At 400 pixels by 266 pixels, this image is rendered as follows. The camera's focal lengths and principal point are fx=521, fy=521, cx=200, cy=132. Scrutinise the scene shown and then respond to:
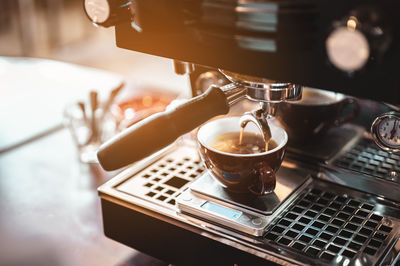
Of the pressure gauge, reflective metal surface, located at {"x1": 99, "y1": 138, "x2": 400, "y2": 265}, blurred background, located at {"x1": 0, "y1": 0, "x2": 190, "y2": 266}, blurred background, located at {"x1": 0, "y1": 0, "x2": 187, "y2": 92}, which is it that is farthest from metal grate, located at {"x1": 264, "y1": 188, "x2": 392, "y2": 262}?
blurred background, located at {"x1": 0, "y1": 0, "x2": 187, "y2": 92}

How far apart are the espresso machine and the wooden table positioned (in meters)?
0.09

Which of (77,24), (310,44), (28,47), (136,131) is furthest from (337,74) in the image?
(77,24)

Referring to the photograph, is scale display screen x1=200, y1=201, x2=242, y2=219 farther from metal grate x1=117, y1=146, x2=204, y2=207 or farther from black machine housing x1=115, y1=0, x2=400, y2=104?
black machine housing x1=115, y1=0, x2=400, y2=104

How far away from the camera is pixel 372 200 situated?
83 centimetres

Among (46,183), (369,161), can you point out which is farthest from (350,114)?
(46,183)

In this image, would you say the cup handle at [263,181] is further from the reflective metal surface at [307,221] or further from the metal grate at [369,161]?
the metal grate at [369,161]

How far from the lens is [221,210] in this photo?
79cm

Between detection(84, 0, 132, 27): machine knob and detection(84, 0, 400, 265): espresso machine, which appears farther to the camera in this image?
detection(84, 0, 132, 27): machine knob

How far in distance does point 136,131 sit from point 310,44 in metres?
0.24

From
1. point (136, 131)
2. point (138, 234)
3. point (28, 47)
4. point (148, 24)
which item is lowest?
point (28, 47)

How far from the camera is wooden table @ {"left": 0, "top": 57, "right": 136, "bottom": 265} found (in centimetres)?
90

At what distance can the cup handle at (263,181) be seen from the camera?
771mm

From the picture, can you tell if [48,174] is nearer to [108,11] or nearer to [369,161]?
[108,11]

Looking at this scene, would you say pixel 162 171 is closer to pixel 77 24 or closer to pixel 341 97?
pixel 341 97
